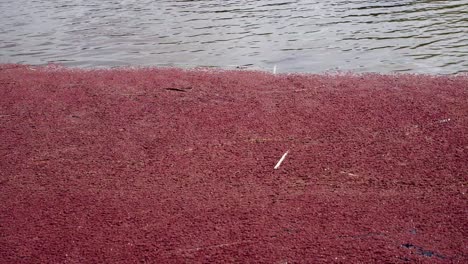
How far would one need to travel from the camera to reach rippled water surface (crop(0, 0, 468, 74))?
7.85m

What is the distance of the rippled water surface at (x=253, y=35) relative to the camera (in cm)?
785

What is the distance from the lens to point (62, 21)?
445 inches

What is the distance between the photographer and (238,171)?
4.43 meters

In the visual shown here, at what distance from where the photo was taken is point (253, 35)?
934 cm

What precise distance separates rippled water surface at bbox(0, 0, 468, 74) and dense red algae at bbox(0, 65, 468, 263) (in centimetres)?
120

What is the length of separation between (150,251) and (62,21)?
903cm

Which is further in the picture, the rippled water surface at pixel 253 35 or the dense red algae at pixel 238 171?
the rippled water surface at pixel 253 35

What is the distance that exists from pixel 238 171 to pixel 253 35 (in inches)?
210

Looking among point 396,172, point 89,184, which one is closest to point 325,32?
point 396,172

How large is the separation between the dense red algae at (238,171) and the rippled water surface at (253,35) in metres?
1.20

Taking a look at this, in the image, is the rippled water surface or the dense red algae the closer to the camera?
the dense red algae

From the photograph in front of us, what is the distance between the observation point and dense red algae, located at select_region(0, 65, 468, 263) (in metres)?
3.45

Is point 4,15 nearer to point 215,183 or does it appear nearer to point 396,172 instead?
point 215,183

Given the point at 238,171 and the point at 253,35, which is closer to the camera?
the point at 238,171
